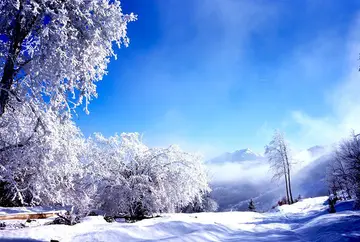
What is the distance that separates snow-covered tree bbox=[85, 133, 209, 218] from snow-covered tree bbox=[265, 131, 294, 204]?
1887cm

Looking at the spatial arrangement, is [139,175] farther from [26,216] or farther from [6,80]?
[6,80]

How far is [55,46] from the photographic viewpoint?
22.0 feet

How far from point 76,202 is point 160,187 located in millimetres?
5213

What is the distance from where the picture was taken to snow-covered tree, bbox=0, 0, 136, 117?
Answer: 673 cm

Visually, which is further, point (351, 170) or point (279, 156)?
point (279, 156)

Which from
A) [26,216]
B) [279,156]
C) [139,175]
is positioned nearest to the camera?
[26,216]

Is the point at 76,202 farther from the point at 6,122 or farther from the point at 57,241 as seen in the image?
the point at 57,241

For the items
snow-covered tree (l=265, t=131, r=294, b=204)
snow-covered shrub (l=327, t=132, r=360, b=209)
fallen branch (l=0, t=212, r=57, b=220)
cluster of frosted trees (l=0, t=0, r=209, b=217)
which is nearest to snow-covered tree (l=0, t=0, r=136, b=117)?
cluster of frosted trees (l=0, t=0, r=209, b=217)

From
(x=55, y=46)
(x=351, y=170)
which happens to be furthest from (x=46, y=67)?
(x=351, y=170)

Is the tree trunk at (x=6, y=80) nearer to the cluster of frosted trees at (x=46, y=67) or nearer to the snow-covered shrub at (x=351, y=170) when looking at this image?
the cluster of frosted trees at (x=46, y=67)

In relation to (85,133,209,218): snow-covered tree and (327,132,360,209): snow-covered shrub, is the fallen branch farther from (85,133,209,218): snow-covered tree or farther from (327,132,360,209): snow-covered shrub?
(327,132,360,209): snow-covered shrub

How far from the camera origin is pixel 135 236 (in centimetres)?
728

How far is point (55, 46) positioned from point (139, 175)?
11643 mm

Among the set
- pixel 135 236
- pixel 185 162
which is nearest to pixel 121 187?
pixel 185 162
